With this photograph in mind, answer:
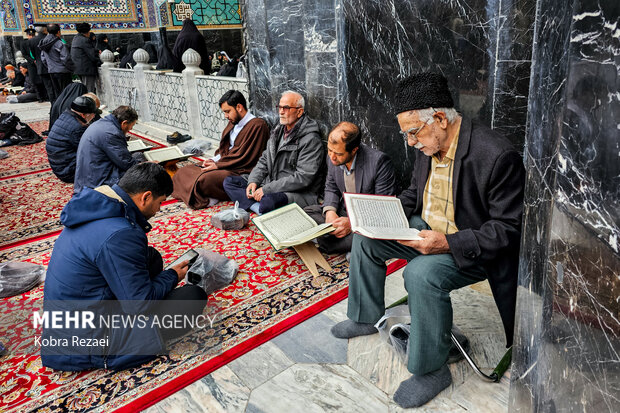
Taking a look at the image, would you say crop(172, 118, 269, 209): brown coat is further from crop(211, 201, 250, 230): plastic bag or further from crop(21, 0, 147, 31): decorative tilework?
crop(21, 0, 147, 31): decorative tilework

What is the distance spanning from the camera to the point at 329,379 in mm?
2223

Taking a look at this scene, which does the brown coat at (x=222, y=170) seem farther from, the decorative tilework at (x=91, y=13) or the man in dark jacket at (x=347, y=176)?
the decorative tilework at (x=91, y=13)

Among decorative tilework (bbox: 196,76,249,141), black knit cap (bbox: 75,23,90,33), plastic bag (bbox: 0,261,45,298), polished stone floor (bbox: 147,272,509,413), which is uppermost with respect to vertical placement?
black knit cap (bbox: 75,23,90,33)

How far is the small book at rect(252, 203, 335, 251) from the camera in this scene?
307 centimetres

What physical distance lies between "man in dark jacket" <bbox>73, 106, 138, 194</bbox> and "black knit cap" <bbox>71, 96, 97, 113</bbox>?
1.94 feet

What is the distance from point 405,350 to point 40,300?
2281 millimetres

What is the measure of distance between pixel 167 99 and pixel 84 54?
2694mm

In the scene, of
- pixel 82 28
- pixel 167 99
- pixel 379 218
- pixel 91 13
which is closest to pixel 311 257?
pixel 379 218

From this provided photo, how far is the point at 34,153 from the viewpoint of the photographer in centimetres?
713

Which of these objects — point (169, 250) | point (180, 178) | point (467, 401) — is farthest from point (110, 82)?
point (467, 401)

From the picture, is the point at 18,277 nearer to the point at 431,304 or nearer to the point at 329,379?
the point at 329,379

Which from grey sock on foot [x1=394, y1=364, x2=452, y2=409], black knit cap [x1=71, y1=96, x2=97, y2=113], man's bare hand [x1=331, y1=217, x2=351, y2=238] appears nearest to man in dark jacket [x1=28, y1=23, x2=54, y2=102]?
black knit cap [x1=71, y1=96, x2=97, y2=113]

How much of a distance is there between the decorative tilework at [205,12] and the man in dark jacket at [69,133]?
9116mm

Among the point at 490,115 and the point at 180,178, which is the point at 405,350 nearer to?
the point at 490,115
